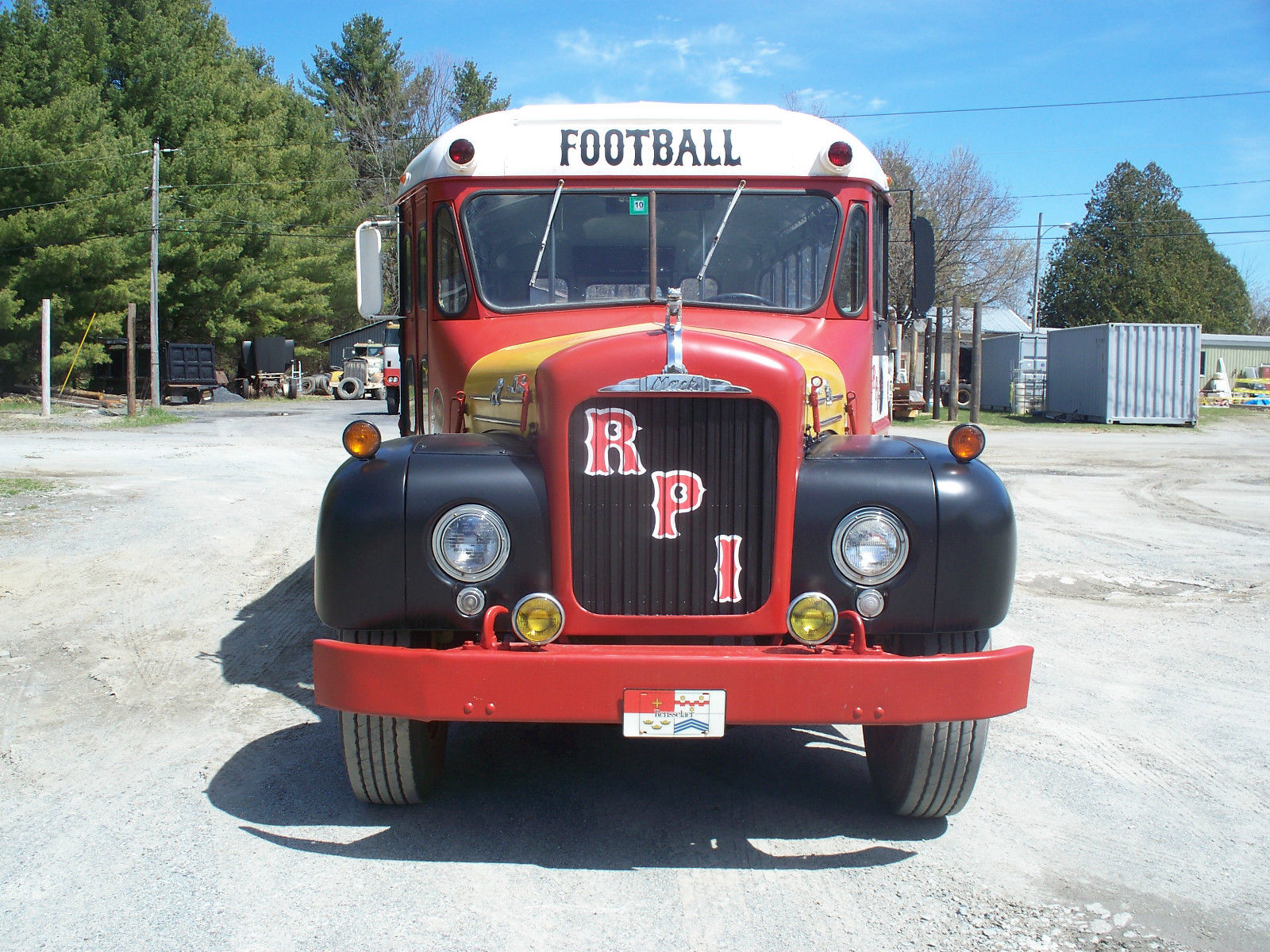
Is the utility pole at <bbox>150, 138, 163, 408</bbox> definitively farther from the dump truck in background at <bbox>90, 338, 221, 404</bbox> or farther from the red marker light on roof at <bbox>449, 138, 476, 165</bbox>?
the red marker light on roof at <bbox>449, 138, 476, 165</bbox>

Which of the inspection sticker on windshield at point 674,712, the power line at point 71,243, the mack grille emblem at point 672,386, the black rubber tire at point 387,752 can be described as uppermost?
the power line at point 71,243

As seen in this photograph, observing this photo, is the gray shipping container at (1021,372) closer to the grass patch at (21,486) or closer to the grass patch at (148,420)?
the grass patch at (148,420)

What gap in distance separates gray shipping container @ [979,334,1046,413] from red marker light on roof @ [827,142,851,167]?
95.9 feet

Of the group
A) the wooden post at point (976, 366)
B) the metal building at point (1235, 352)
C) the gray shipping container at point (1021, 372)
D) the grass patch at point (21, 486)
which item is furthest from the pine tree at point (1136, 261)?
the grass patch at point (21, 486)

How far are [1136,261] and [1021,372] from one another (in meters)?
20.4

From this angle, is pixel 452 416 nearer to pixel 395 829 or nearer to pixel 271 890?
pixel 395 829

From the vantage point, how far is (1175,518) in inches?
439

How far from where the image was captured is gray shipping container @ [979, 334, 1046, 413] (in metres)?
33.4

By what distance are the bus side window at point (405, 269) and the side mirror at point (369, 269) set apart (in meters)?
0.14

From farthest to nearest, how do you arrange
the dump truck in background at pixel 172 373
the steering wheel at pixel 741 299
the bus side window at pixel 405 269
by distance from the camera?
the dump truck in background at pixel 172 373, the bus side window at pixel 405 269, the steering wheel at pixel 741 299

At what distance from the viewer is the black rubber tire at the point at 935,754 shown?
3.50 metres

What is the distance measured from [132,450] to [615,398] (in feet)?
50.9

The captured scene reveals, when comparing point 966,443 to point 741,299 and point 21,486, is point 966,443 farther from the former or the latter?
point 21,486

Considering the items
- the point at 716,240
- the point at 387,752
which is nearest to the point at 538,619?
the point at 387,752
